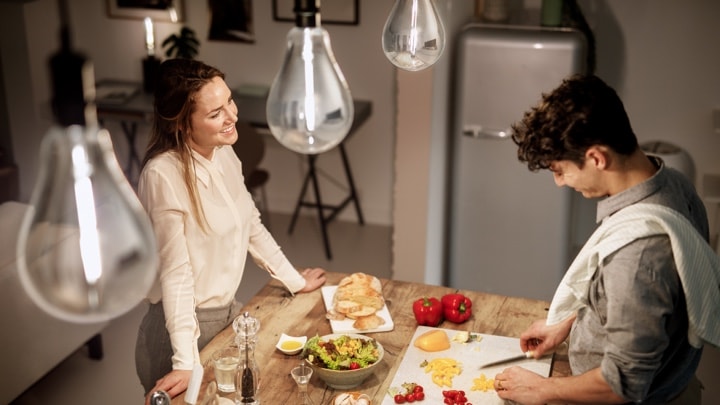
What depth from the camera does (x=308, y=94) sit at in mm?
1554

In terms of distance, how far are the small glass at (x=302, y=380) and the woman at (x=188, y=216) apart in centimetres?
33

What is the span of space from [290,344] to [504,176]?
2.12 metres

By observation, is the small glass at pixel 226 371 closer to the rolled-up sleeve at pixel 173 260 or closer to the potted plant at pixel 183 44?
the rolled-up sleeve at pixel 173 260

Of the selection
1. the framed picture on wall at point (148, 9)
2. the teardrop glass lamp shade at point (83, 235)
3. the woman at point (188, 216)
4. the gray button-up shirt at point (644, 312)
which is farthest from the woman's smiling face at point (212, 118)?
the framed picture on wall at point (148, 9)

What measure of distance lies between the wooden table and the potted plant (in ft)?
11.2

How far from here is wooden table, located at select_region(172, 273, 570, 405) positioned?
2.22 m

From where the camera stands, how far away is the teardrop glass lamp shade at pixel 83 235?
84cm

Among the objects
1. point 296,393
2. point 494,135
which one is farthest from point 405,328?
point 494,135

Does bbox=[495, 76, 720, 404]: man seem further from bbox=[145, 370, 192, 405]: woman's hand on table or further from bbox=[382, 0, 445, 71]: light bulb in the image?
bbox=[145, 370, 192, 405]: woman's hand on table

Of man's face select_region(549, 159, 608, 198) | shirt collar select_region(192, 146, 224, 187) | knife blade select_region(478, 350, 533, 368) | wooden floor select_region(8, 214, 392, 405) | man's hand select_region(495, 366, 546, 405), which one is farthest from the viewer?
wooden floor select_region(8, 214, 392, 405)

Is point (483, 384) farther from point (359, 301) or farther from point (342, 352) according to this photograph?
point (359, 301)

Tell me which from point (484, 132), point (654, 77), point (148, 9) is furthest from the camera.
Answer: point (148, 9)

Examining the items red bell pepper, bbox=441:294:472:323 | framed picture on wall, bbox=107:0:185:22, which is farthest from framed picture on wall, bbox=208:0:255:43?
red bell pepper, bbox=441:294:472:323

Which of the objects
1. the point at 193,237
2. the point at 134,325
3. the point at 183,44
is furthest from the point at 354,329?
the point at 183,44
